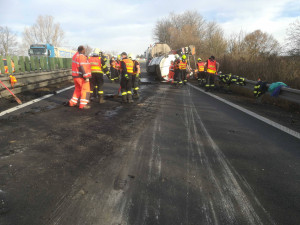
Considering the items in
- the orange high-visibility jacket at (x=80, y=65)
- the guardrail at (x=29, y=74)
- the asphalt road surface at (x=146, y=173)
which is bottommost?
the asphalt road surface at (x=146, y=173)

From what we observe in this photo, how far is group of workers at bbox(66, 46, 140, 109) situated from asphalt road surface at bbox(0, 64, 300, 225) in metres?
1.64

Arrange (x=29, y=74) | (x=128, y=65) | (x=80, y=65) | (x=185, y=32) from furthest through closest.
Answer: (x=185, y=32) < (x=29, y=74) < (x=128, y=65) < (x=80, y=65)

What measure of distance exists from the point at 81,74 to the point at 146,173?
4411 millimetres

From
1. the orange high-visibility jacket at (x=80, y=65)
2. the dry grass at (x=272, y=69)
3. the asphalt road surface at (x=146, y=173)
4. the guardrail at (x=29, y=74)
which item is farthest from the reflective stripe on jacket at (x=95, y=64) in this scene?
the dry grass at (x=272, y=69)

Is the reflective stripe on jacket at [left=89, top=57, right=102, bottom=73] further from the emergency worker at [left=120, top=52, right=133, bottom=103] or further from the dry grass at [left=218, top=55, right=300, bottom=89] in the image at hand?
the dry grass at [left=218, top=55, right=300, bottom=89]

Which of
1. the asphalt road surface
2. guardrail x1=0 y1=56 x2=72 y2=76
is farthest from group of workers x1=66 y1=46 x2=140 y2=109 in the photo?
guardrail x1=0 y1=56 x2=72 y2=76

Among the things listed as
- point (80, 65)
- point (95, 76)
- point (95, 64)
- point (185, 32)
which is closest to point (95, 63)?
point (95, 64)

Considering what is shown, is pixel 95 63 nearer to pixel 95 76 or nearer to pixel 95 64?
pixel 95 64

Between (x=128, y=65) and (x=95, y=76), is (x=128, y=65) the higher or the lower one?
the higher one

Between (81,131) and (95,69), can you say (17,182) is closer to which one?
(81,131)

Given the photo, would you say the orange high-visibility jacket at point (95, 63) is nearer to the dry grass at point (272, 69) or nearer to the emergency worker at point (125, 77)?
the emergency worker at point (125, 77)

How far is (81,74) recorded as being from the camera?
20.7ft

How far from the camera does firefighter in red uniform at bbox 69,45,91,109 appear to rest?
6188 mm

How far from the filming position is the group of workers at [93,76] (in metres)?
6.24
